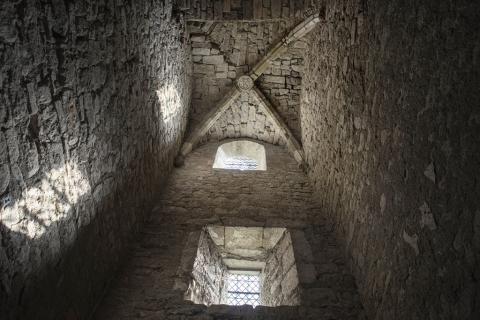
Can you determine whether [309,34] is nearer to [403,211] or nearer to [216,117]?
[216,117]

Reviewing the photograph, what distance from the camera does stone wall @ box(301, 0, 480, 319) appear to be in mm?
1635

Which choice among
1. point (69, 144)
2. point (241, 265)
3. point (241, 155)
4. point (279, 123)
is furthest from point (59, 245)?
point (241, 155)

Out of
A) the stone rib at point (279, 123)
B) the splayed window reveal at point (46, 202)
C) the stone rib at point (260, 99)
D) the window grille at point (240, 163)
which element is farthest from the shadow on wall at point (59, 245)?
the stone rib at point (279, 123)

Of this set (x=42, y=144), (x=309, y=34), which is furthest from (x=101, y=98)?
(x=309, y=34)

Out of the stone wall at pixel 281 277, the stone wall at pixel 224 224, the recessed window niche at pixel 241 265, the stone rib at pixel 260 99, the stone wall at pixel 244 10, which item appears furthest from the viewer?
the stone rib at pixel 260 99

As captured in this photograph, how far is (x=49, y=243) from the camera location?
85.4 inches

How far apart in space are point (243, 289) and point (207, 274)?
0.72 m

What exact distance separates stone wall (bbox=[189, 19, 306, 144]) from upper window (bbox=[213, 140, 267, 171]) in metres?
0.22

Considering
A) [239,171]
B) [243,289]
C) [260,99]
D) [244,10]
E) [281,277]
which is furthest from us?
[260,99]

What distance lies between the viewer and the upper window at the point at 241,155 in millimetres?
6582

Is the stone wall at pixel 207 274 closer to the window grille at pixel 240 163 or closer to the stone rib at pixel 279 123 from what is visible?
the window grille at pixel 240 163

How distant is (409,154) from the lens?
2.20 m

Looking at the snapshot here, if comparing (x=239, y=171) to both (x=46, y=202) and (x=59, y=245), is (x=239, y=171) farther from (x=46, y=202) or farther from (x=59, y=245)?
(x=46, y=202)

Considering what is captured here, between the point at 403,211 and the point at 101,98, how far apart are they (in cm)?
233
